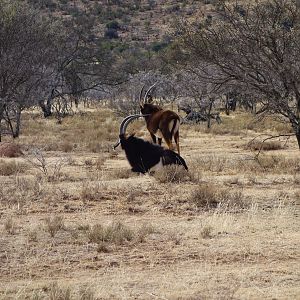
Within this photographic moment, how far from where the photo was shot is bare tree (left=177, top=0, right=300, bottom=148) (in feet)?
45.4

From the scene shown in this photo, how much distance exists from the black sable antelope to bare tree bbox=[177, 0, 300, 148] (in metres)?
1.79

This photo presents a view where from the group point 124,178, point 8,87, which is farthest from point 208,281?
point 8,87

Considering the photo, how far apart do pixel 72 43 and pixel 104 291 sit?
3600cm

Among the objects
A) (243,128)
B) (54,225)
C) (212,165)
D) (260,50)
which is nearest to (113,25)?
(243,128)

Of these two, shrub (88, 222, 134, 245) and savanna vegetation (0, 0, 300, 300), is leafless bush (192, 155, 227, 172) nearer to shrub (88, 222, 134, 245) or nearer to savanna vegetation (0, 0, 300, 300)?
savanna vegetation (0, 0, 300, 300)

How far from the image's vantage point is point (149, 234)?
8.96m

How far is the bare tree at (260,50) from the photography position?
45.4ft

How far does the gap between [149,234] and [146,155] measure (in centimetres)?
629

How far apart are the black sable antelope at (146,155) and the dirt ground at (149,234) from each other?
34 cm

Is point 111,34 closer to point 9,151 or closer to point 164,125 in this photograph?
point 9,151

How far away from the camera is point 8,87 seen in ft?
76.6

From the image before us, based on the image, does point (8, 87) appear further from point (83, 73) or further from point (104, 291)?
point (83, 73)

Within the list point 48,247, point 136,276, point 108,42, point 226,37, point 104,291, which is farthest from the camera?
point 108,42

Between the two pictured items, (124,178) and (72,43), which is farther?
(72,43)
